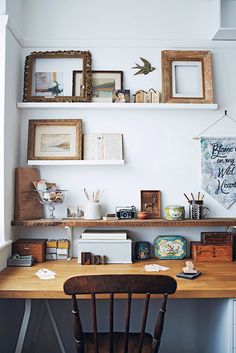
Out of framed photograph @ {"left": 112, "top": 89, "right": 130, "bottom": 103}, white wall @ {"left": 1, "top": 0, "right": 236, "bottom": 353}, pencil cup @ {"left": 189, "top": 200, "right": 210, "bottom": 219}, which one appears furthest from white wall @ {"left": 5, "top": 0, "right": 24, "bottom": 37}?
pencil cup @ {"left": 189, "top": 200, "right": 210, "bottom": 219}

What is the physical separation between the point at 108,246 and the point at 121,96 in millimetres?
1008

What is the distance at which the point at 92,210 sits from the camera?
220 centimetres

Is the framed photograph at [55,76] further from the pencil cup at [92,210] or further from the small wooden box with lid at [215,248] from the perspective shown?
the small wooden box with lid at [215,248]

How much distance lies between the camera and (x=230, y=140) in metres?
2.33

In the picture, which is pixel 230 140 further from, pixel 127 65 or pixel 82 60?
pixel 82 60

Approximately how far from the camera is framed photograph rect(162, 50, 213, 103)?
2293 millimetres

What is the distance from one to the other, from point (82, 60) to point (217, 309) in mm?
1808

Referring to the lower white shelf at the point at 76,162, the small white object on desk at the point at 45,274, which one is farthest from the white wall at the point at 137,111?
the small white object on desk at the point at 45,274

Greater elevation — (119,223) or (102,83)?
(102,83)

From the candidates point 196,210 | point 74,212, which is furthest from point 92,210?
point 196,210

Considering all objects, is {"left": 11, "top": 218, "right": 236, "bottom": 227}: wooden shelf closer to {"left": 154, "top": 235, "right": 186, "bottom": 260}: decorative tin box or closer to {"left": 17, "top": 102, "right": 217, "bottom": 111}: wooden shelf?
{"left": 154, "top": 235, "right": 186, "bottom": 260}: decorative tin box

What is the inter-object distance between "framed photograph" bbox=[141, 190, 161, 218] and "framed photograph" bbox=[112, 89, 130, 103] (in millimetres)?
639

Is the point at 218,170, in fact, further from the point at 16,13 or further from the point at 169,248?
the point at 16,13

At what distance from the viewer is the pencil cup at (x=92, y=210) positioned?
2.20 meters
